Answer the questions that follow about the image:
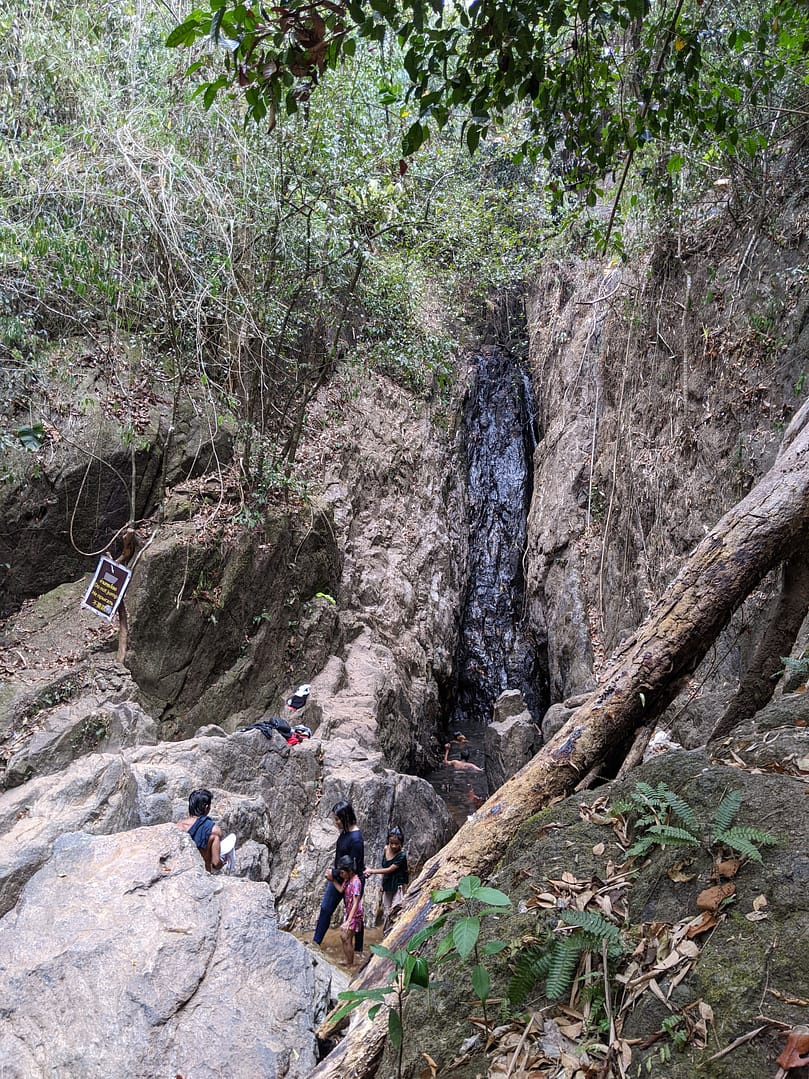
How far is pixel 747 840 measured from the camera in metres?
1.70

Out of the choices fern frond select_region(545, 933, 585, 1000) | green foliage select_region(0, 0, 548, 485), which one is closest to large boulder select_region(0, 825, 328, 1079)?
fern frond select_region(545, 933, 585, 1000)

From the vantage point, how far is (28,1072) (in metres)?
2.51

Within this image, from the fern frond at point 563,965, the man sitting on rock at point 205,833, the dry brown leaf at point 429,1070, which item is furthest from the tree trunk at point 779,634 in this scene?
the man sitting on rock at point 205,833

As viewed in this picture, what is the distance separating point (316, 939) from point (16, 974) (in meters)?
2.73

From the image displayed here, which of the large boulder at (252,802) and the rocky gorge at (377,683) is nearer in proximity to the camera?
the rocky gorge at (377,683)

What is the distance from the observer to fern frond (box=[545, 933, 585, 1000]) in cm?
159

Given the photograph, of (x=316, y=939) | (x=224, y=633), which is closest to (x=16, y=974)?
(x=316, y=939)

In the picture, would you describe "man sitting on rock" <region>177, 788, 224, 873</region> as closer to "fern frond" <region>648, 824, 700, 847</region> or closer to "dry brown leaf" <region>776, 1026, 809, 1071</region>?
"fern frond" <region>648, 824, 700, 847</region>

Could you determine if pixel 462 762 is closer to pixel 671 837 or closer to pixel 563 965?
pixel 671 837

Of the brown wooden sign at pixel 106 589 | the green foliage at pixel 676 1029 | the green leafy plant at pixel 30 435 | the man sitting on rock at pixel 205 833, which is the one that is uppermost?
the green leafy plant at pixel 30 435

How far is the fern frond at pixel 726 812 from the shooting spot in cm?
179

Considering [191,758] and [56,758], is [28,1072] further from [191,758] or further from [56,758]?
[56,758]

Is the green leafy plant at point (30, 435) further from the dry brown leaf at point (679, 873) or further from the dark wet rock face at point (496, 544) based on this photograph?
the dark wet rock face at point (496, 544)

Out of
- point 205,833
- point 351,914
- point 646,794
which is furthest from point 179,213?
point 646,794
